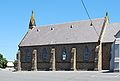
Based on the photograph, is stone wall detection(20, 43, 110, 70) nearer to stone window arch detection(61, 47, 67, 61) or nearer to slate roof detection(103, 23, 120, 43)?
stone window arch detection(61, 47, 67, 61)

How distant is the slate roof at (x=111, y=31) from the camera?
5193 centimetres

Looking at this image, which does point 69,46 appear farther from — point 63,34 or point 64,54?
point 63,34


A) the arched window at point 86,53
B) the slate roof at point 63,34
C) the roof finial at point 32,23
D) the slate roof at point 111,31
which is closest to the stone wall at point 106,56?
the slate roof at point 111,31

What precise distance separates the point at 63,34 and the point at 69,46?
500 cm

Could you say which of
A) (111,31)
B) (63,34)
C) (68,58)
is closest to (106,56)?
(111,31)

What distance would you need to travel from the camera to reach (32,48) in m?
63.8

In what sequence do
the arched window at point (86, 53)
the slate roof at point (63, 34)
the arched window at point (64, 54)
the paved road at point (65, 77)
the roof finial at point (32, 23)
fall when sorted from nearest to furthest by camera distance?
the paved road at point (65, 77) < the arched window at point (86, 53) < the slate roof at point (63, 34) < the arched window at point (64, 54) < the roof finial at point (32, 23)

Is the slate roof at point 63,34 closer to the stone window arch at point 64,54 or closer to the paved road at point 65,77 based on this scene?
the stone window arch at point 64,54

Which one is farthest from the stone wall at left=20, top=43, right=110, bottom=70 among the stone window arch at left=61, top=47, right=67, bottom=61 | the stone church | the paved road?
the paved road

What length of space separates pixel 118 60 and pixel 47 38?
881 inches

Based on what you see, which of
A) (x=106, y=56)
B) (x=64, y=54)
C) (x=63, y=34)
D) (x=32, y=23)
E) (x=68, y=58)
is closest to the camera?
(x=106, y=56)

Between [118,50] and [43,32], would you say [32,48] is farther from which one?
[118,50]

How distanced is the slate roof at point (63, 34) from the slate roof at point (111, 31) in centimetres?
148

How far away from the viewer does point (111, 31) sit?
53844 millimetres
